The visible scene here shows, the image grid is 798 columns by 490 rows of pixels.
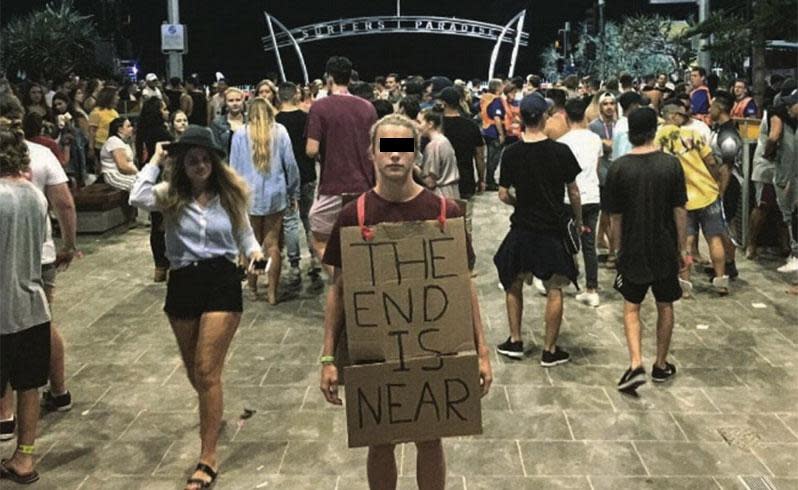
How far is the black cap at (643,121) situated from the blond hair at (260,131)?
2.90 m

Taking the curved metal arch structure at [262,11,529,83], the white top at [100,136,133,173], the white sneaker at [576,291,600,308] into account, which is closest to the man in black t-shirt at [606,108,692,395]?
the white sneaker at [576,291,600,308]

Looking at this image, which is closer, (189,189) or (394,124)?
(394,124)

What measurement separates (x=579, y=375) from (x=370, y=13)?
55757 mm

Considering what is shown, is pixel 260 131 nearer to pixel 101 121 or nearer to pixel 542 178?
pixel 542 178

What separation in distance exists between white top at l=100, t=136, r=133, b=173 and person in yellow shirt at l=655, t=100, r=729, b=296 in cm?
478

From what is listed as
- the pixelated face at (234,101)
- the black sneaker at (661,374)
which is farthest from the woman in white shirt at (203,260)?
the pixelated face at (234,101)

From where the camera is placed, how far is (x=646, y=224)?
18.3ft

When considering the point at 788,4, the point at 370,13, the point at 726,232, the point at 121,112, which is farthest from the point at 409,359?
the point at 370,13

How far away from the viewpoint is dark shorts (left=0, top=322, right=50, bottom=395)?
434 centimetres

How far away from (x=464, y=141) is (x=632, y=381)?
512cm

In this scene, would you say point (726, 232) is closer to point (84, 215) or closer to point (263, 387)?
point (263, 387)

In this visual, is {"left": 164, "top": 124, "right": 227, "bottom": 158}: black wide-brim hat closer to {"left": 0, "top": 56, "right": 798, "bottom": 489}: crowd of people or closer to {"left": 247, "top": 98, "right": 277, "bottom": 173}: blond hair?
{"left": 0, "top": 56, "right": 798, "bottom": 489}: crowd of people

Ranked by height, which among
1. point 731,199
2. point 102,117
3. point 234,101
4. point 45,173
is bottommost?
point 731,199

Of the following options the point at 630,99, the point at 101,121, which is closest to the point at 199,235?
the point at 630,99
